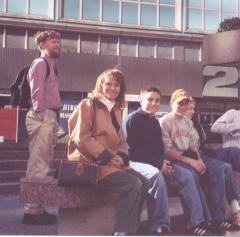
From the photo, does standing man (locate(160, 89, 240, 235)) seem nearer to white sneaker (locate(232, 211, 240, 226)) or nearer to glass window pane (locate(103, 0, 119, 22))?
white sneaker (locate(232, 211, 240, 226))

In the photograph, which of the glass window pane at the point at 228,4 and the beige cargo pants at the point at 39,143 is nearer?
the beige cargo pants at the point at 39,143

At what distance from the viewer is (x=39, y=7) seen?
17.7 metres

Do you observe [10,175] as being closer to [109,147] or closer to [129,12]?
[109,147]

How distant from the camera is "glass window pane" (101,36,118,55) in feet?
58.2

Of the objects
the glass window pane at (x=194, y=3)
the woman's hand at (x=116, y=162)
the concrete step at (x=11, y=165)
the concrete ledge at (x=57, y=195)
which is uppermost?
the glass window pane at (x=194, y=3)

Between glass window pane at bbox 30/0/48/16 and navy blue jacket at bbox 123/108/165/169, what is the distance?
557 inches

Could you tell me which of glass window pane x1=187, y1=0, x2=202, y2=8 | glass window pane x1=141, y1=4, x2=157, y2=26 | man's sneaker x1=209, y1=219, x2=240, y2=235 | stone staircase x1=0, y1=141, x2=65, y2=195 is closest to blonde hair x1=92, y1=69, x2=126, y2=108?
man's sneaker x1=209, y1=219, x2=240, y2=235

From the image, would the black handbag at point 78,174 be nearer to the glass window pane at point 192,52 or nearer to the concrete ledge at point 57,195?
the concrete ledge at point 57,195

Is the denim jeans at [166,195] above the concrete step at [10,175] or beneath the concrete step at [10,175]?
above

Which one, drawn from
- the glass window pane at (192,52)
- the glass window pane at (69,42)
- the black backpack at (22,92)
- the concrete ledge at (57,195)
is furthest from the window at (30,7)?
the concrete ledge at (57,195)

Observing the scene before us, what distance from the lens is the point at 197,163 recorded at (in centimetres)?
408

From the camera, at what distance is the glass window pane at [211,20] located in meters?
16.2

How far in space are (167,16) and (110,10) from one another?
206 centimetres

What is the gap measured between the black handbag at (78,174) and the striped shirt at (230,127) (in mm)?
1821
